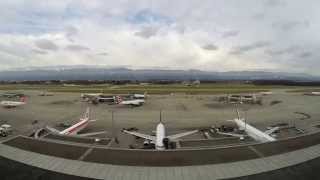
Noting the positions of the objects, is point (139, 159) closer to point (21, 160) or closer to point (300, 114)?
point (21, 160)

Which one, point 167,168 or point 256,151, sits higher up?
point 256,151

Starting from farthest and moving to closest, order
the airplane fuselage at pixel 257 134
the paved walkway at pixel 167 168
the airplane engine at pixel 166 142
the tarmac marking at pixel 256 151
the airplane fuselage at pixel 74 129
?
1. the airplane fuselage at pixel 74 129
2. the airplane fuselage at pixel 257 134
3. the airplane engine at pixel 166 142
4. the tarmac marking at pixel 256 151
5. the paved walkway at pixel 167 168

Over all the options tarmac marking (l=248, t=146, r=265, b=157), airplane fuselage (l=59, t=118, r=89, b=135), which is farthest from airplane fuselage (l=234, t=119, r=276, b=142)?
airplane fuselage (l=59, t=118, r=89, b=135)

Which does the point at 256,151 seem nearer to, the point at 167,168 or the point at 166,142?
the point at 166,142

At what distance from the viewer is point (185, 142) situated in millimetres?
30641

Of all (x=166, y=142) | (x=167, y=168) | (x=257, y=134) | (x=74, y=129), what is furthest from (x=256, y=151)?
(x=74, y=129)

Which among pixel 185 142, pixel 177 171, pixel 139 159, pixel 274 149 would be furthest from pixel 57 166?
pixel 274 149

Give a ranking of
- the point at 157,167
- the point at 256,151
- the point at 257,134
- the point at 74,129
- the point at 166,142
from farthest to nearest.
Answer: the point at 74,129
the point at 257,134
the point at 166,142
the point at 256,151
the point at 157,167

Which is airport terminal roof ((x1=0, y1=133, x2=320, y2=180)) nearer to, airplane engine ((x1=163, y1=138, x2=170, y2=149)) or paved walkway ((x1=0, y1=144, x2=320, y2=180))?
paved walkway ((x1=0, y1=144, x2=320, y2=180))

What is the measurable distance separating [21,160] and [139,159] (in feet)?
32.9

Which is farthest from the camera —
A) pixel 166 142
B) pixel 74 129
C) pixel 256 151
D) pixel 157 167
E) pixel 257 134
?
pixel 74 129

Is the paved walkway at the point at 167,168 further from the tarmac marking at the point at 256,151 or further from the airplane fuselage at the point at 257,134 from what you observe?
the airplane fuselage at the point at 257,134

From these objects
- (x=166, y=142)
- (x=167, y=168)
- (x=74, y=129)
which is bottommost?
(x=74, y=129)

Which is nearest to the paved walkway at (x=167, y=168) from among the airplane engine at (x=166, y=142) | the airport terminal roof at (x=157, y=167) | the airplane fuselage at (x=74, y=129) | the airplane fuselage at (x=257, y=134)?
the airport terminal roof at (x=157, y=167)
